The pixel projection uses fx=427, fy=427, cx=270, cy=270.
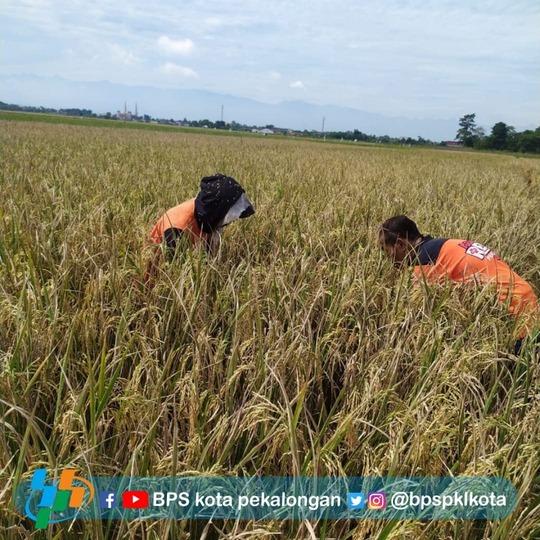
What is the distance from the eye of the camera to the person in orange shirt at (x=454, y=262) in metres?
2.55

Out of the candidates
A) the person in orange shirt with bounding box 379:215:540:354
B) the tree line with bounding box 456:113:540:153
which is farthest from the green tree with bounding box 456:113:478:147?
the person in orange shirt with bounding box 379:215:540:354

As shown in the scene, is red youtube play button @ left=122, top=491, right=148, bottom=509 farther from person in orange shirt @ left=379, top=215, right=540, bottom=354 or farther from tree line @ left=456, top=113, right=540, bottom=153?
tree line @ left=456, top=113, right=540, bottom=153

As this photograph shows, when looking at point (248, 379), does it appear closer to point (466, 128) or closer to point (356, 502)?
point (356, 502)

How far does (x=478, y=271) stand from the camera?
275 centimetres

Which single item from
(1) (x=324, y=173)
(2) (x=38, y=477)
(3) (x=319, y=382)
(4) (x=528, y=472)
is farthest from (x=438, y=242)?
(1) (x=324, y=173)

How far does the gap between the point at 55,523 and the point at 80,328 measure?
85cm

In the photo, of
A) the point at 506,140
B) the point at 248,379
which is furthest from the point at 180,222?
the point at 506,140

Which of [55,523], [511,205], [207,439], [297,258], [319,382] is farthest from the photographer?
[511,205]

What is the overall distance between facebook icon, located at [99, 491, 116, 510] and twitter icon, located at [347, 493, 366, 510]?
2.20 ft

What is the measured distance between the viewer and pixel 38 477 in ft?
3.75

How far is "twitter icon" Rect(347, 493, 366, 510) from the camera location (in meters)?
1.26

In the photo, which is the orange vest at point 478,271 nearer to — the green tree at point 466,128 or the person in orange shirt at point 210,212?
the person in orange shirt at point 210,212

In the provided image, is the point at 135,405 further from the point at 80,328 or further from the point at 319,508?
the point at 319,508

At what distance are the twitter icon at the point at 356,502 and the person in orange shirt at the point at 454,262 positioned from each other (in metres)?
1.48
